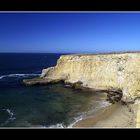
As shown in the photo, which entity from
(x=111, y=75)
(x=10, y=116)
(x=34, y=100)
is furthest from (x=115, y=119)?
(x=10, y=116)

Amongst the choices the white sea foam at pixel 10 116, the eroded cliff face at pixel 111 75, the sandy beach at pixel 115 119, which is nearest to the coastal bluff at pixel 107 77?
the eroded cliff face at pixel 111 75

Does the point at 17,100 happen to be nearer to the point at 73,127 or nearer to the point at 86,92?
the point at 73,127

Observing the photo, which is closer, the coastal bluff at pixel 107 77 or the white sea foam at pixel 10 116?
the white sea foam at pixel 10 116

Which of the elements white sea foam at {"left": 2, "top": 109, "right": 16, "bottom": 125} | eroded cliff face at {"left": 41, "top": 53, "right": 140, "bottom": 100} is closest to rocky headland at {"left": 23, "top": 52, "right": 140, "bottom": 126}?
eroded cliff face at {"left": 41, "top": 53, "right": 140, "bottom": 100}

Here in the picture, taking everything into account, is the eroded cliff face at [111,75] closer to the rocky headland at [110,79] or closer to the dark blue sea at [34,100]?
the rocky headland at [110,79]
